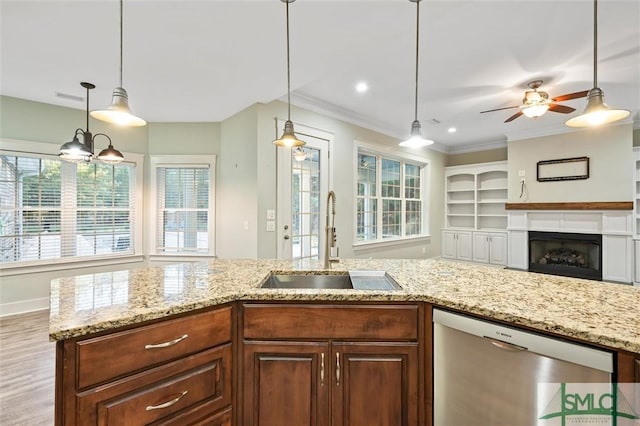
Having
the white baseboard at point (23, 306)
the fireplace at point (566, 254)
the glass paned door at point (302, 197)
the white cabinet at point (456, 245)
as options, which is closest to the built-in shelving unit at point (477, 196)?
the white cabinet at point (456, 245)

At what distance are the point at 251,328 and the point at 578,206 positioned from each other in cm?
615

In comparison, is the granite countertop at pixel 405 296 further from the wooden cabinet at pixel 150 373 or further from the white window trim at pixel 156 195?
the white window trim at pixel 156 195

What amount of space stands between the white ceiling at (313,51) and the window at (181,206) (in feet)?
2.67

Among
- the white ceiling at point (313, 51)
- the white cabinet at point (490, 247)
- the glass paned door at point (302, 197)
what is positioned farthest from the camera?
the white cabinet at point (490, 247)

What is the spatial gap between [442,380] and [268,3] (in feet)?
8.00

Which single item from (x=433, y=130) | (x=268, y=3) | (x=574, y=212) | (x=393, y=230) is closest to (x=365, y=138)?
(x=433, y=130)

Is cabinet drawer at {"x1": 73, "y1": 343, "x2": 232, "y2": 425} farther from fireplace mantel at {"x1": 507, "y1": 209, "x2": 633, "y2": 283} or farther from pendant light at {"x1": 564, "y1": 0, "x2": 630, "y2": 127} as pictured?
fireplace mantel at {"x1": 507, "y1": 209, "x2": 633, "y2": 283}

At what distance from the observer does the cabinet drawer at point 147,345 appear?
103 centimetres

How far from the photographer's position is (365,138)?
16.7 feet

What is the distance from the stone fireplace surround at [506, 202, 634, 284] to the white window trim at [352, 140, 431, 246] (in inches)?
63.2

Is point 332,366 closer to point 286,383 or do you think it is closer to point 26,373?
point 286,383

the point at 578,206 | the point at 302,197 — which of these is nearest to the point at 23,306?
the point at 302,197

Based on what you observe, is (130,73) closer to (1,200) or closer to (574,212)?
(1,200)

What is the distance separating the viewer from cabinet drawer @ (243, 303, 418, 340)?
1371 millimetres
